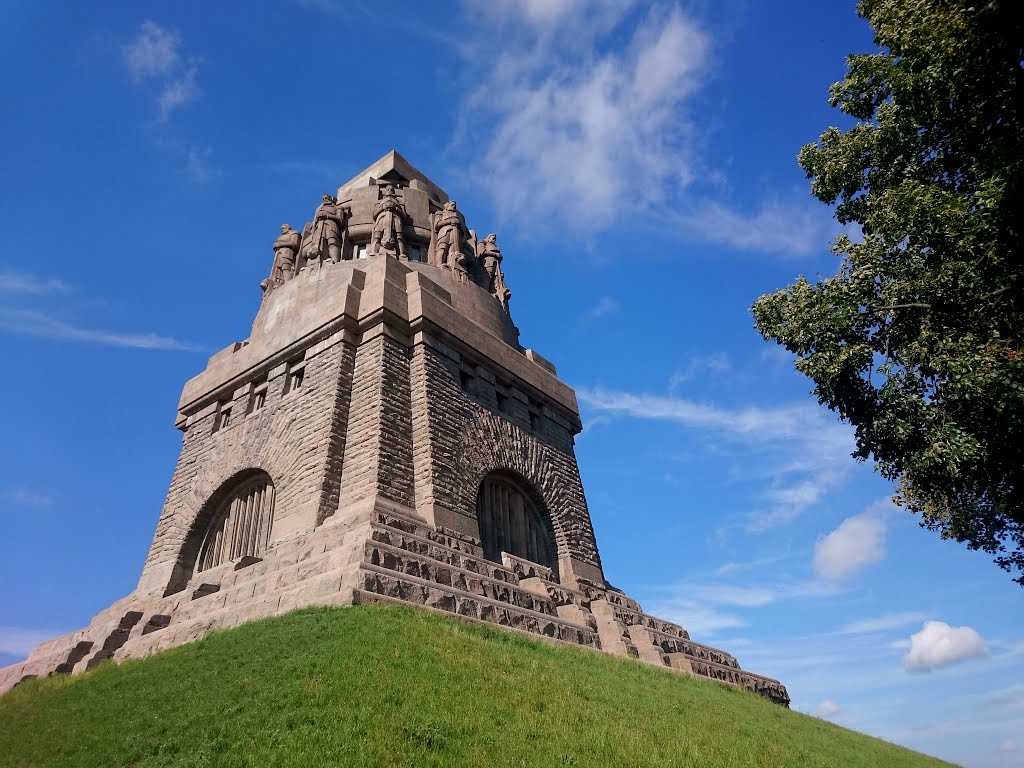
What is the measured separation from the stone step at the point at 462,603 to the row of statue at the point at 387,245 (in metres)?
11.7

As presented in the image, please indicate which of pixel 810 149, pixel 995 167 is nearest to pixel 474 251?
pixel 810 149

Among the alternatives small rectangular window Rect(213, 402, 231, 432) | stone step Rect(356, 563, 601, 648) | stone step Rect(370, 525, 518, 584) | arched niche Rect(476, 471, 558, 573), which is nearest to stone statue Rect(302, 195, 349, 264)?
small rectangular window Rect(213, 402, 231, 432)

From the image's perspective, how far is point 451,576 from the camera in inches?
478

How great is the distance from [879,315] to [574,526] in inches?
444

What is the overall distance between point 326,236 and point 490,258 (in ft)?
19.3

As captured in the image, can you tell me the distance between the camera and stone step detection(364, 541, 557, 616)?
11266 mm

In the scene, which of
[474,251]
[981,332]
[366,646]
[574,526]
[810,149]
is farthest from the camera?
[474,251]

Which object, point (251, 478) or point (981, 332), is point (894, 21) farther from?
point (251, 478)

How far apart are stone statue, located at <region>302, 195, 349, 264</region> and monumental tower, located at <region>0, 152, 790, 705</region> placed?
0.23ft

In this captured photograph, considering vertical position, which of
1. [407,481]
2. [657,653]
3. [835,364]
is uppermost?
[407,481]

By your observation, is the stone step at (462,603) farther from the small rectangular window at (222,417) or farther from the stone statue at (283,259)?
the stone statue at (283,259)

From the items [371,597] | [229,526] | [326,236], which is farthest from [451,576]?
[326,236]

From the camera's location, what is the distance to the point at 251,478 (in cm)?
1783

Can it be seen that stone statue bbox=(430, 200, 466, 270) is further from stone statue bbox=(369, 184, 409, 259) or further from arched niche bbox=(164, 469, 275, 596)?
arched niche bbox=(164, 469, 275, 596)
